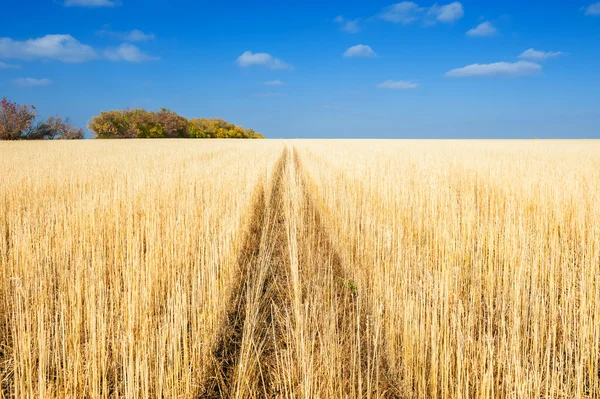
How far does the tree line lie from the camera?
44.2m

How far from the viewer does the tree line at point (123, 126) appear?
44.2 m

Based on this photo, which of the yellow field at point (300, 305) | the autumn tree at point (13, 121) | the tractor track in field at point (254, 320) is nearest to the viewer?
the yellow field at point (300, 305)

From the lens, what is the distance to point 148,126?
6431 cm

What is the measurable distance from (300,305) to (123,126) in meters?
65.6

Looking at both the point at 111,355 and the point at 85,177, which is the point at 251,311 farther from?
the point at 85,177

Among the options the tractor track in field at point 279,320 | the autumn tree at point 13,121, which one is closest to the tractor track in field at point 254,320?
the tractor track in field at point 279,320

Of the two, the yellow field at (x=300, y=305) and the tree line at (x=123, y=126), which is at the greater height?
the tree line at (x=123, y=126)

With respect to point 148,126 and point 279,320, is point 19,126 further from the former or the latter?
point 279,320

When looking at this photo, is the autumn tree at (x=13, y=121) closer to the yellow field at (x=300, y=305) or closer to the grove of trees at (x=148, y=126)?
the grove of trees at (x=148, y=126)

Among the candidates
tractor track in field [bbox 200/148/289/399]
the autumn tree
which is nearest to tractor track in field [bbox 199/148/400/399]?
tractor track in field [bbox 200/148/289/399]

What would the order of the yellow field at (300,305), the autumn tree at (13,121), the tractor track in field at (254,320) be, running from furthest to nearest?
1. the autumn tree at (13,121)
2. the tractor track in field at (254,320)
3. the yellow field at (300,305)

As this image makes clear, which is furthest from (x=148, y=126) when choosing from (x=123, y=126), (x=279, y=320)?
(x=279, y=320)

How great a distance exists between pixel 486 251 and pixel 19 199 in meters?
6.36

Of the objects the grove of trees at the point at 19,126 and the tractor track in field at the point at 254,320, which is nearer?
the tractor track in field at the point at 254,320
